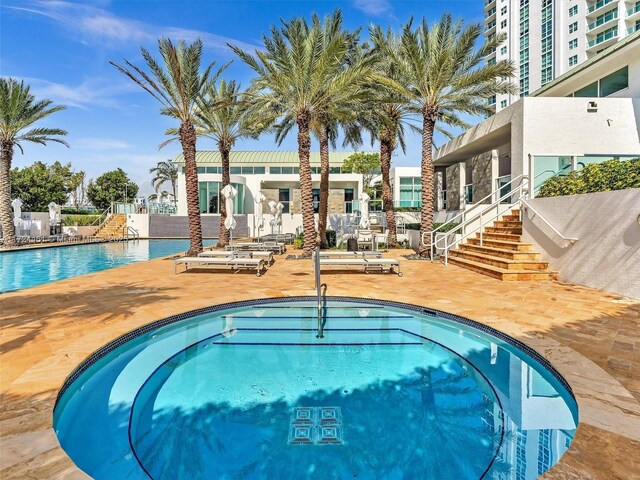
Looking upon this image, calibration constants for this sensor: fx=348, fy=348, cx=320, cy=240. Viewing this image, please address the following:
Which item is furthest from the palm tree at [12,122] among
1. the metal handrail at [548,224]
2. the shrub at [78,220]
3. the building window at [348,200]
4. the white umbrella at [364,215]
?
the metal handrail at [548,224]

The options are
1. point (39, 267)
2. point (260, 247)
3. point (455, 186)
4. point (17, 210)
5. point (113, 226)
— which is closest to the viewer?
point (39, 267)

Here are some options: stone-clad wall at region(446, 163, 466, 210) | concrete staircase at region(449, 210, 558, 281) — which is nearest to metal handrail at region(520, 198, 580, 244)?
concrete staircase at region(449, 210, 558, 281)

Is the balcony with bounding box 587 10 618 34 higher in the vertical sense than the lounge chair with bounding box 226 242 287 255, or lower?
higher

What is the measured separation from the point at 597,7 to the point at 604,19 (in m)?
2.02

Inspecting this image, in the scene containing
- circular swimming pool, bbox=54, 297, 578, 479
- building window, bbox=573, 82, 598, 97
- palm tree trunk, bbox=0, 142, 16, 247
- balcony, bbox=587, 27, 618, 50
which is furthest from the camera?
balcony, bbox=587, 27, 618, 50

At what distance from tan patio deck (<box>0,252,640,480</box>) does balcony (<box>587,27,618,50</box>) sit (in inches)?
1888

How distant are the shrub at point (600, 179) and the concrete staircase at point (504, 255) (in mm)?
1759

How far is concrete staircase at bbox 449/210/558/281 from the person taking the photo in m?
9.44

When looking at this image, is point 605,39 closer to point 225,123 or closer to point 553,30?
point 553,30

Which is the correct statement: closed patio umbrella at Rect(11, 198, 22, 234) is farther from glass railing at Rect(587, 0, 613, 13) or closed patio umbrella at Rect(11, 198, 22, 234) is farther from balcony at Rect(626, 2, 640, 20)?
glass railing at Rect(587, 0, 613, 13)

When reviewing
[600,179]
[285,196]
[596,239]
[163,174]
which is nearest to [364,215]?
[600,179]

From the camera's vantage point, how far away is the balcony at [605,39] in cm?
3997

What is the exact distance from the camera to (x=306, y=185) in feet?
48.1

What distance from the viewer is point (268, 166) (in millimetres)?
43906
